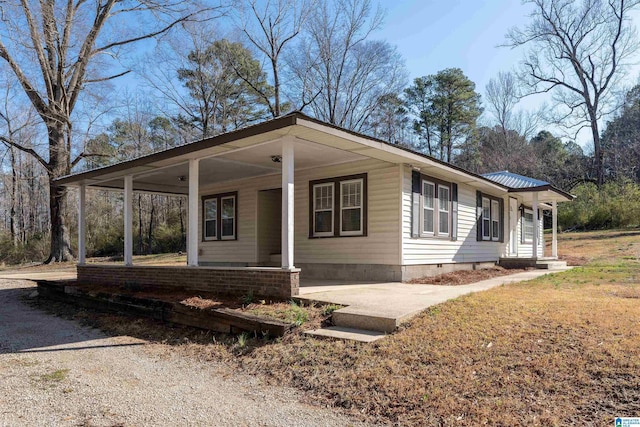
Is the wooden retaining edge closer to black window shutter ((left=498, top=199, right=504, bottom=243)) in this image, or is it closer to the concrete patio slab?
the concrete patio slab

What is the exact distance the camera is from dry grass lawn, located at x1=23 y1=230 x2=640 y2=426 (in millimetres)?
3635

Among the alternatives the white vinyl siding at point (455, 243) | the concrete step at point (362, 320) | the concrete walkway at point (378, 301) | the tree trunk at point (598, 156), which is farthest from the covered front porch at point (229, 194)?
the tree trunk at point (598, 156)

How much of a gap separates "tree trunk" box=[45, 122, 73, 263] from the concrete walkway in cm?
1761

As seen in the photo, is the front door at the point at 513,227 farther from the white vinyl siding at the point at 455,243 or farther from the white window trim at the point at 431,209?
the white window trim at the point at 431,209

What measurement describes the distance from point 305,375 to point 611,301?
4.72m

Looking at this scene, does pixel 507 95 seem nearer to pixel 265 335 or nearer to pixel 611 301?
pixel 611 301

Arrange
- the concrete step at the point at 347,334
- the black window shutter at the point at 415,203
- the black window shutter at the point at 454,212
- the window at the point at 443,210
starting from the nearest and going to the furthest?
the concrete step at the point at 347,334 → the black window shutter at the point at 415,203 → the window at the point at 443,210 → the black window shutter at the point at 454,212

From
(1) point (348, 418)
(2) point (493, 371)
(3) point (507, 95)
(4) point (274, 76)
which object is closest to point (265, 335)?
(1) point (348, 418)

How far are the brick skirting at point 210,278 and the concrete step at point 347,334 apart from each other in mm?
1360

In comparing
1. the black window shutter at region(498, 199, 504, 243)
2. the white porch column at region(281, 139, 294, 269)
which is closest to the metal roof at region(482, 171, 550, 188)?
the black window shutter at region(498, 199, 504, 243)

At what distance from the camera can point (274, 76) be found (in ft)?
89.5

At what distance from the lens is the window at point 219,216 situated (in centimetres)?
1369

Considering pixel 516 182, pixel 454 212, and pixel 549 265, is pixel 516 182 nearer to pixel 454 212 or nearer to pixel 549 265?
pixel 549 265

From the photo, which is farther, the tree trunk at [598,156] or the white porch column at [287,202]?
the tree trunk at [598,156]
